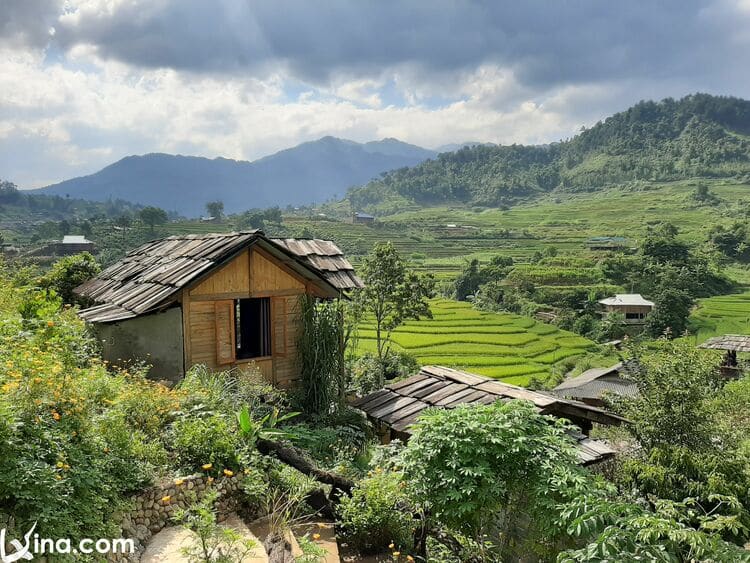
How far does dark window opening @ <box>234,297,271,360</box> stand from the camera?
10414 mm

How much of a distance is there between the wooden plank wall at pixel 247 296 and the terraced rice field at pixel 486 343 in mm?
16934

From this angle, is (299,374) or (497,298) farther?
(497,298)

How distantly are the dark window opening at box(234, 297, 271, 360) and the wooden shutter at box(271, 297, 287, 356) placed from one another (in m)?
0.11

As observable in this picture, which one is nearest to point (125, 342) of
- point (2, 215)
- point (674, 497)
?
point (674, 497)

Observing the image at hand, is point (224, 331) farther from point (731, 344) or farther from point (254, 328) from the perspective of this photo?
point (731, 344)

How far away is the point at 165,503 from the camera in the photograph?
17.6ft

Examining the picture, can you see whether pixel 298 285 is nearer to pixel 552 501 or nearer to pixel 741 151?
pixel 552 501

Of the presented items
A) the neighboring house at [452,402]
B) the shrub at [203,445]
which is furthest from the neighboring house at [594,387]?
the shrub at [203,445]

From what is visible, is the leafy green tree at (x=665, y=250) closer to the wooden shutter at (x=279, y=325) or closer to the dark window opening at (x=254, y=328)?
the dark window opening at (x=254, y=328)

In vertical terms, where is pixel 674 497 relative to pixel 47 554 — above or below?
below

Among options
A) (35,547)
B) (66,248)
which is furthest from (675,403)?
(66,248)

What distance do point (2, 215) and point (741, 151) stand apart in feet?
503

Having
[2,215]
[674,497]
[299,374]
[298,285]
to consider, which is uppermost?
[2,215]

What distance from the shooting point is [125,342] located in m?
9.05
